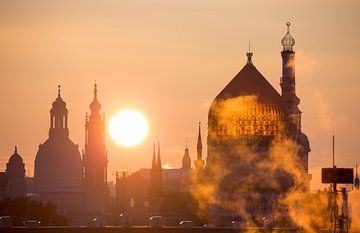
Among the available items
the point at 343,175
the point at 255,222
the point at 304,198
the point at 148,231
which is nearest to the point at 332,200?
the point at 343,175

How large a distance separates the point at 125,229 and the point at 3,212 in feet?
170

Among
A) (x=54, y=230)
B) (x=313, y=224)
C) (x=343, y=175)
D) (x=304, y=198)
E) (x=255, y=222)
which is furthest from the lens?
(x=255, y=222)

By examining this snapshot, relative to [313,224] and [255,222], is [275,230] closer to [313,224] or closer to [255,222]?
[313,224]

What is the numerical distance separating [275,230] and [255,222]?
5519 centimetres

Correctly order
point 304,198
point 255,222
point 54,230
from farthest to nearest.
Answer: point 255,222 → point 304,198 → point 54,230

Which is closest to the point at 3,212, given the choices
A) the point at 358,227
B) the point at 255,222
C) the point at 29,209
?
the point at 29,209

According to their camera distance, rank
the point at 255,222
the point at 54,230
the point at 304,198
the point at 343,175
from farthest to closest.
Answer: the point at 255,222
the point at 304,198
the point at 54,230
the point at 343,175

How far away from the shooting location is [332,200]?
Result: 3819 inches

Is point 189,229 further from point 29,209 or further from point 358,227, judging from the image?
point 29,209

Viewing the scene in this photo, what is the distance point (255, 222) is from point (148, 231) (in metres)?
63.2

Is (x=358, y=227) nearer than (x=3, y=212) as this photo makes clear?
Yes

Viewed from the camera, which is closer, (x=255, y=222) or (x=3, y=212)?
(x=3, y=212)

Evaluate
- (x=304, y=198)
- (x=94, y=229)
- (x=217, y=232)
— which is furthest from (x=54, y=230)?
(x=304, y=198)

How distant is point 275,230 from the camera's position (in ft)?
468
